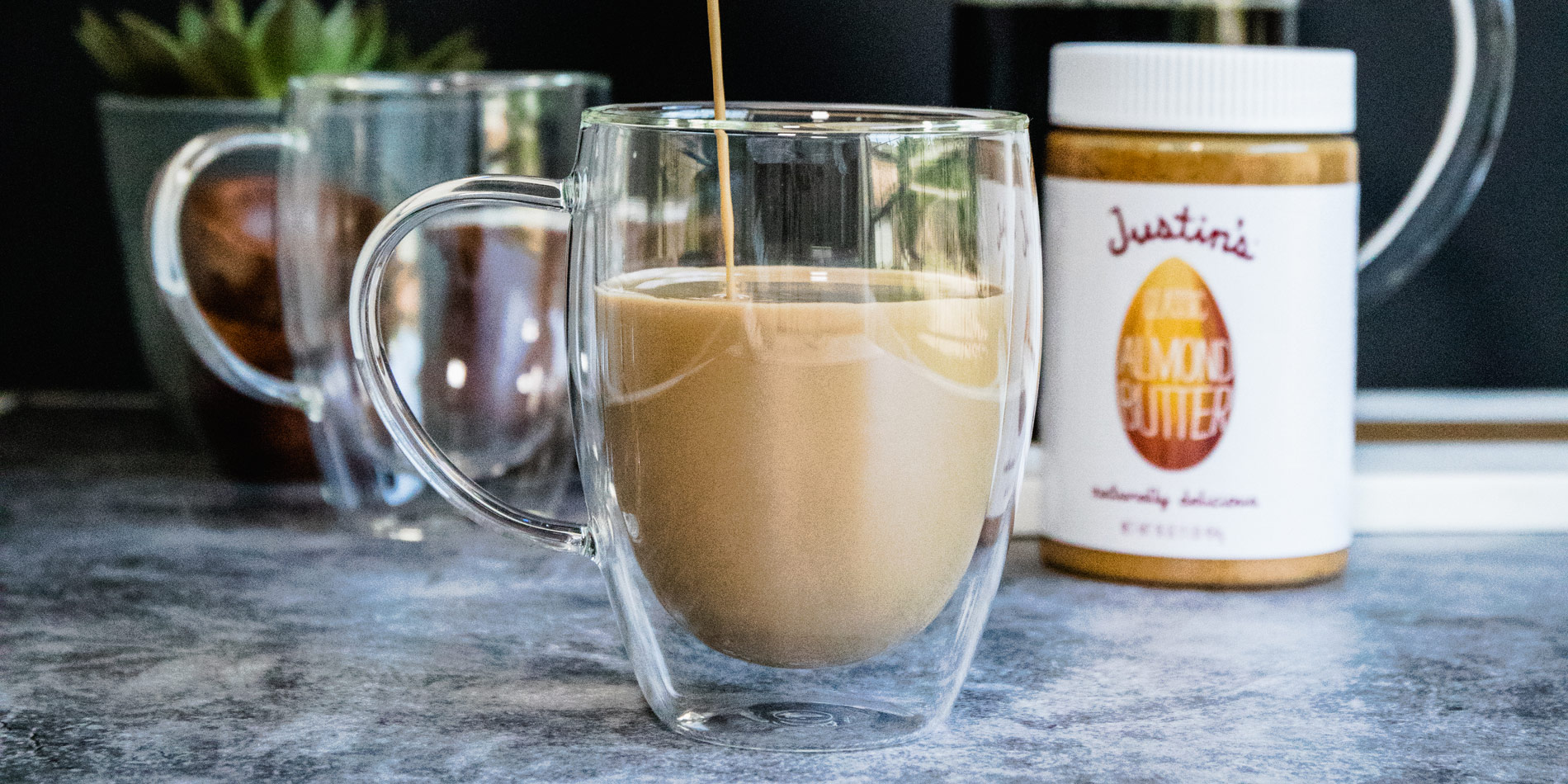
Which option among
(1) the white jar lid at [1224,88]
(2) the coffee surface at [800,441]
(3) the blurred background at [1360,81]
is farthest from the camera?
(3) the blurred background at [1360,81]

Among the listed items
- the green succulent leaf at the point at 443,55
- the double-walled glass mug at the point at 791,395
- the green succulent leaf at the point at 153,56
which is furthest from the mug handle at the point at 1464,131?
the green succulent leaf at the point at 153,56

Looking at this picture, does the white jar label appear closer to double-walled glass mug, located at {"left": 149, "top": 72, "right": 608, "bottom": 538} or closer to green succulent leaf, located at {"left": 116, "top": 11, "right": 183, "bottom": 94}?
double-walled glass mug, located at {"left": 149, "top": 72, "right": 608, "bottom": 538}

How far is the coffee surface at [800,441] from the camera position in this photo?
0.42 m

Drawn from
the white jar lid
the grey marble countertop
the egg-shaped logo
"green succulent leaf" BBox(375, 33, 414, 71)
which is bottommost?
the grey marble countertop

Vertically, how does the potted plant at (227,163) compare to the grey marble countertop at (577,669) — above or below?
above

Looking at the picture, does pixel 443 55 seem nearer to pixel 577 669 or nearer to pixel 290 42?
pixel 290 42

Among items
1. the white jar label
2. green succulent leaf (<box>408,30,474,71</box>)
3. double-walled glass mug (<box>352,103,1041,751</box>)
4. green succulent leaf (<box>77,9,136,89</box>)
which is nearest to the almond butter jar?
the white jar label

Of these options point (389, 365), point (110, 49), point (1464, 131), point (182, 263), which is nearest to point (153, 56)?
point (110, 49)

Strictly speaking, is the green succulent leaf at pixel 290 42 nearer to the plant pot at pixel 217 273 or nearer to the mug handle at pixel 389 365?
the plant pot at pixel 217 273

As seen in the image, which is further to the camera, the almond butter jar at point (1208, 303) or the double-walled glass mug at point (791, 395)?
the almond butter jar at point (1208, 303)

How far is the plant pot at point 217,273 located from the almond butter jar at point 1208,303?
1.17 ft

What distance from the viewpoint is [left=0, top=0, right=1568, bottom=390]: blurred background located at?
85 centimetres

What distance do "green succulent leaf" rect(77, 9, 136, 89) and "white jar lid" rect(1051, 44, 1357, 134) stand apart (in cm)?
47

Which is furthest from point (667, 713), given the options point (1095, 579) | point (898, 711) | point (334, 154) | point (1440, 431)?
point (1440, 431)
